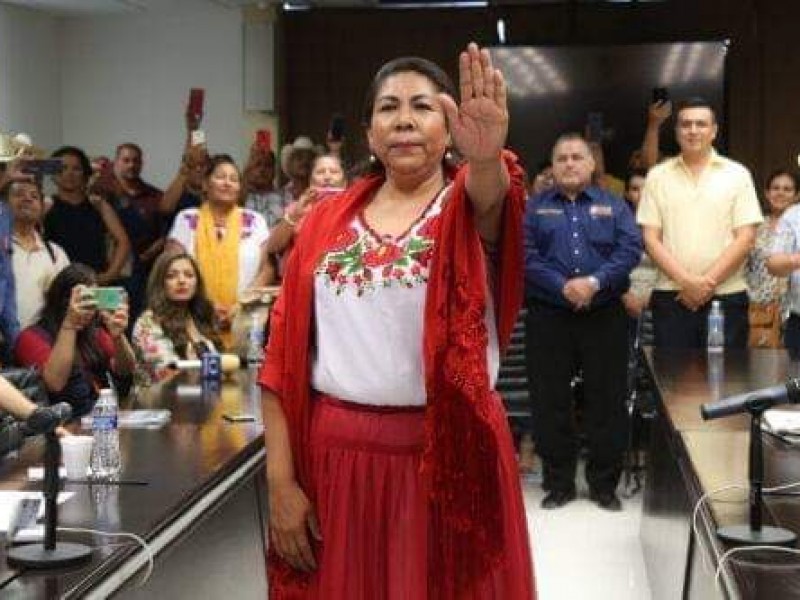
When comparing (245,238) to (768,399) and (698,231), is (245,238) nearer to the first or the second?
(698,231)

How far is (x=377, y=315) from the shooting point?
187 centimetres

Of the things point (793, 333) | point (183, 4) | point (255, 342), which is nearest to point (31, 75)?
point (183, 4)

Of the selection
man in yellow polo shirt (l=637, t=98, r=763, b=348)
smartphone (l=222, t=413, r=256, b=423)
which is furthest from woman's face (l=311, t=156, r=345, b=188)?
smartphone (l=222, t=413, r=256, b=423)

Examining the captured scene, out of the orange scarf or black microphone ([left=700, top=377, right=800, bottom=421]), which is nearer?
black microphone ([left=700, top=377, right=800, bottom=421])

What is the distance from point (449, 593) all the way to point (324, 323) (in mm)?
446

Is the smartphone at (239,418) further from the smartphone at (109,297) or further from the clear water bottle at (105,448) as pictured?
the smartphone at (109,297)

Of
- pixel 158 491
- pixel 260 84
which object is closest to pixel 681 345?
pixel 158 491

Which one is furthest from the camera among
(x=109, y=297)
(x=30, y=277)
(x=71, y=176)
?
(x=71, y=176)

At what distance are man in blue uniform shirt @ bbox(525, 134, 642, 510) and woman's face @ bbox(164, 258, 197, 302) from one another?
143cm

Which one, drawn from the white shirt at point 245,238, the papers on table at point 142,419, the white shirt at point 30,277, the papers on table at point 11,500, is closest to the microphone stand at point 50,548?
the papers on table at point 11,500

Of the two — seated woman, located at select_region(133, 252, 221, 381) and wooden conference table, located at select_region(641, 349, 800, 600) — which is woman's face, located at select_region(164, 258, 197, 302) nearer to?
seated woman, located at select_region(133, 252, 221, 381)

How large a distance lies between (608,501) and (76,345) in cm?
221

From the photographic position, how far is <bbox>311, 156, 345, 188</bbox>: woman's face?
5.12 metres

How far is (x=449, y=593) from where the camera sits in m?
1.89
